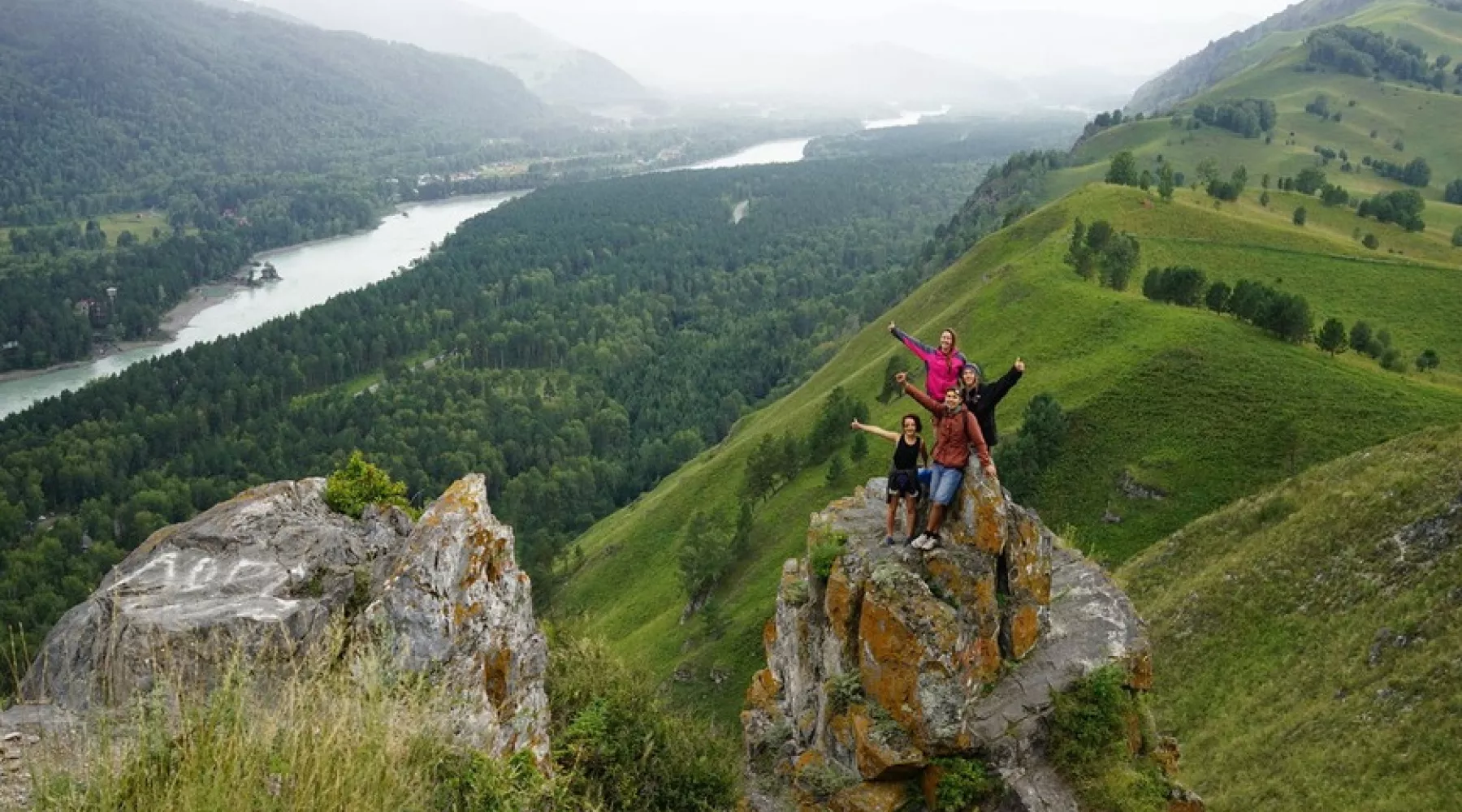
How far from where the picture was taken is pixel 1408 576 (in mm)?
33969

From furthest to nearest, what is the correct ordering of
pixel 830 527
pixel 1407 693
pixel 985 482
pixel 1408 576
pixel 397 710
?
pixel 1408 576 → pixel 1407 693 → pixel 830 527 → pixel 985 482 → pixel 397 710

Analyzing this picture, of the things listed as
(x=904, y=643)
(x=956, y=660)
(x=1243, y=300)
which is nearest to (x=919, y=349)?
(x=904, y=643)

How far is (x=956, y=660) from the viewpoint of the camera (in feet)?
70.8

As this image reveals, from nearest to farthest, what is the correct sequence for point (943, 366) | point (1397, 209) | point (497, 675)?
point (497, 675) < point (943, 366) < point (1397, 209)

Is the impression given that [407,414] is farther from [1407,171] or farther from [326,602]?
[1407,171]

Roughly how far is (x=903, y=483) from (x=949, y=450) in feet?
5.40

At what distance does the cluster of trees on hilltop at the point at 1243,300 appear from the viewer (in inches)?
2832

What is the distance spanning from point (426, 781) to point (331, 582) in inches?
541

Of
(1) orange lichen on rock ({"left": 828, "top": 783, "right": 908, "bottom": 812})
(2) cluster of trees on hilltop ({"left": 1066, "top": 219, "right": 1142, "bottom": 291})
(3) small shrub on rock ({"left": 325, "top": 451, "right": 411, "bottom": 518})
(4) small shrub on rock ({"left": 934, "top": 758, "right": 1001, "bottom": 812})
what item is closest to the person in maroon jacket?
(4) small shrub on rock ({"left": 934, "top": 758, "right": 1001, "bottom": 812})

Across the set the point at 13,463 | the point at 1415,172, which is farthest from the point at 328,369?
the point at 1415,172

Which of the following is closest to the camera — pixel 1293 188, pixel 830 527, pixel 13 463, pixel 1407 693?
pixel 830 527

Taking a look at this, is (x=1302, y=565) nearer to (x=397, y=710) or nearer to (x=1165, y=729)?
(x=1165, y=729)

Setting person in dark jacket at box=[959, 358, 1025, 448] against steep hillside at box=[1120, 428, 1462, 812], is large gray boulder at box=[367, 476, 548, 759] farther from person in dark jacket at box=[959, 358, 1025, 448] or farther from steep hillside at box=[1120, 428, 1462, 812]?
steep hillside at box=[1120, 428, 1462, 812]

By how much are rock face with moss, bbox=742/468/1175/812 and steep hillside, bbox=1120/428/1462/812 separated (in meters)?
11.3
